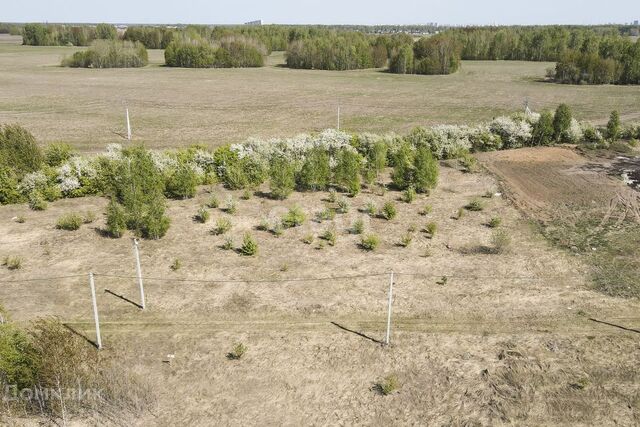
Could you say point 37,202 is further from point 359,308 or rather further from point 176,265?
point 359,308

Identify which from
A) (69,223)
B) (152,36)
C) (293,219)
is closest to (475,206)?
(293,219)

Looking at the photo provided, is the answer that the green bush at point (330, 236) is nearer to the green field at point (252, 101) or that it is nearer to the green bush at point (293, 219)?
the green bush at point (293, 219)

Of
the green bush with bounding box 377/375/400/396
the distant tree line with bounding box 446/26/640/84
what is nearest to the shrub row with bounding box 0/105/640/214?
the green bush with bounding box 377/375/400/396

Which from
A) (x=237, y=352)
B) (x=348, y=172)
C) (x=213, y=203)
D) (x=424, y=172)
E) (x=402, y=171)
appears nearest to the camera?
(x=237, y=352)

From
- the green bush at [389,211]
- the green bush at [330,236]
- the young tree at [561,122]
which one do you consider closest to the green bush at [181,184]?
the green bush at [330,236]

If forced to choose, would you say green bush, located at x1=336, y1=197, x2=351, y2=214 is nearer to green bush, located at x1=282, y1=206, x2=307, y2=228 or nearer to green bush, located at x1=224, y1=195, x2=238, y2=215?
green bush, located at x1=282, y1=206, x2=307, y2=228

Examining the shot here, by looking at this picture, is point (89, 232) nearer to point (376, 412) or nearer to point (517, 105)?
point (376, 412)

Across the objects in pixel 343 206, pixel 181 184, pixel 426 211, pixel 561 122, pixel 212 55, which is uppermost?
pixel 212 55
